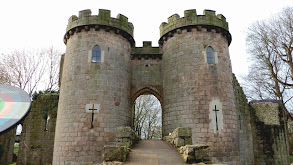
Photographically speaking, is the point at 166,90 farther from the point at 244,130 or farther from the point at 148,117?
the point at 148,117

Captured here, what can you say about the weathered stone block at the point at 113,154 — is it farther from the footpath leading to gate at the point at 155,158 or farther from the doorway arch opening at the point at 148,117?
the doorway arch opening at the point at 148,117

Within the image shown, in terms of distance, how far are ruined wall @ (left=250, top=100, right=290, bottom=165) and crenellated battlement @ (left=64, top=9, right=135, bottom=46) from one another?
30.9 ft

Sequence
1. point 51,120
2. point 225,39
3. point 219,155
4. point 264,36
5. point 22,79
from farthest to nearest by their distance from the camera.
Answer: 1. point 22,79
2. point 264,36
3. point 51,120
4. point 225,39
5. point 219,155

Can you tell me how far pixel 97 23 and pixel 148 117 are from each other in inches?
775

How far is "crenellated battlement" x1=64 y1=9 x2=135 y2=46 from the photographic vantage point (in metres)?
12.4

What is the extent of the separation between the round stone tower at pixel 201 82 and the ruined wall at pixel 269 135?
9.92ft

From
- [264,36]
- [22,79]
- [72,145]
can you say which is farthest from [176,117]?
[22,79]

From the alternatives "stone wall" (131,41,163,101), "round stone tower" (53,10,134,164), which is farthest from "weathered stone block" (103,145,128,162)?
"stone wall" (131,41,163,101)

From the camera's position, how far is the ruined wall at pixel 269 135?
13.3 meters

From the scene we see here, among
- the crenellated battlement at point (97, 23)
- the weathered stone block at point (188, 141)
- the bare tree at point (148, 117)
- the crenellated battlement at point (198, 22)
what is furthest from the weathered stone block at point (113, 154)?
the bare tree at point (148, 117)

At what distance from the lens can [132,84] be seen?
13.7m

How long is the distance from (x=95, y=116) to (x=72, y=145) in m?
1.70

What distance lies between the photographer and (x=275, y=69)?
18.4m

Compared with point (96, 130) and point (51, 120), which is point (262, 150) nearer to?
point (96, 130)
